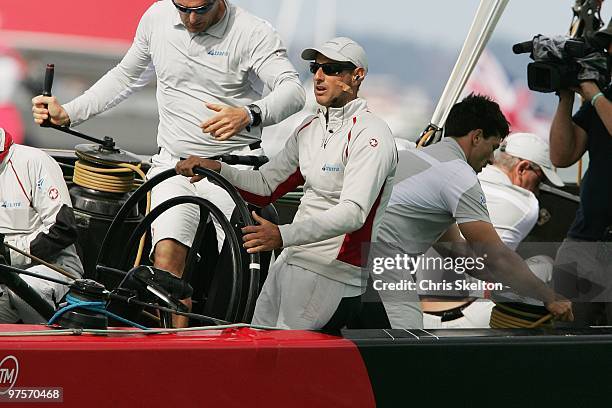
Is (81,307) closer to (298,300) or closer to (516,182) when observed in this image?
(298,300)

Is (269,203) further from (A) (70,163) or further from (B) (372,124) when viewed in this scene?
(A) (70,163)

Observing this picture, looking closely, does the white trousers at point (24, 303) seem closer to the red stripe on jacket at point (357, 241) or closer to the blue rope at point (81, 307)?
the blue rope at point (81, 307)

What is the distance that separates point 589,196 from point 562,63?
16.1 inches

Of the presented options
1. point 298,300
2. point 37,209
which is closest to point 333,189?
point 298,300

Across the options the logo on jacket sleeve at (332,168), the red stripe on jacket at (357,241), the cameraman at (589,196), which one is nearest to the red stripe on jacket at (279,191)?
the logo on jacket sleeve at (332,168)

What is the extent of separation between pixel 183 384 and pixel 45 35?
91.4 inches

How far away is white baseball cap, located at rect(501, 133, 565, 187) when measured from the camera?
461 centimetres

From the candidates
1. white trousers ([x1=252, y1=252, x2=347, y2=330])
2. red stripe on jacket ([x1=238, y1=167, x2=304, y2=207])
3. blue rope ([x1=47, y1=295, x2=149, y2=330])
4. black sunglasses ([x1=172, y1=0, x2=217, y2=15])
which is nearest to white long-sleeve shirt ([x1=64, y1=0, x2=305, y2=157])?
black sunglasses ([x1=172, y1=0, x2=217, y2=15])

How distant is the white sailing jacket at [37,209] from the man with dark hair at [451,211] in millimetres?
1052

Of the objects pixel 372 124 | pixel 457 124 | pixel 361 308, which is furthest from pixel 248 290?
pixel 457 124

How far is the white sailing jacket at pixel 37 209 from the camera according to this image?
3941mm

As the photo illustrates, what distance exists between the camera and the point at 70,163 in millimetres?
4531

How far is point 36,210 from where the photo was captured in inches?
159

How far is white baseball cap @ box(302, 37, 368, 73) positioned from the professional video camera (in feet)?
1.79
